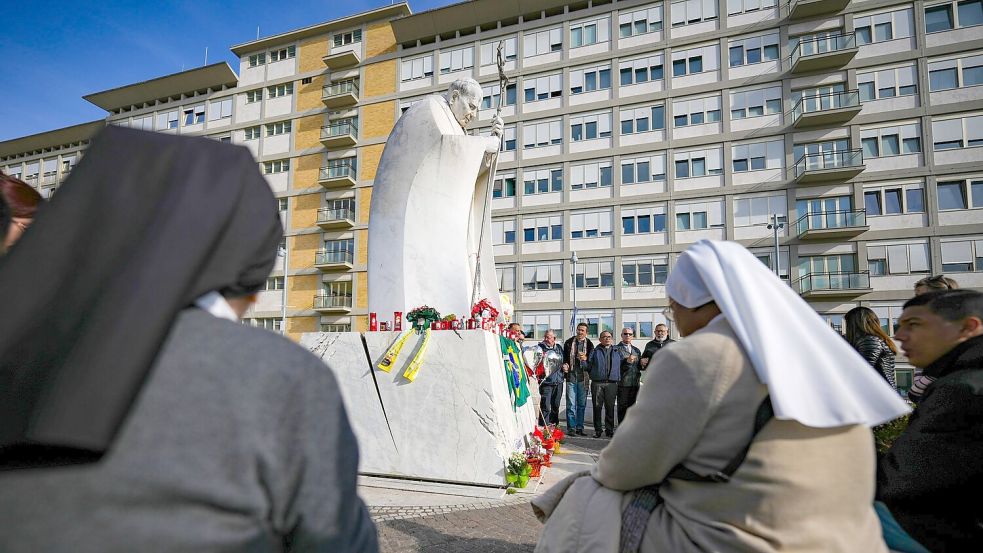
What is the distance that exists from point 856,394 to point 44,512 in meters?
1.80

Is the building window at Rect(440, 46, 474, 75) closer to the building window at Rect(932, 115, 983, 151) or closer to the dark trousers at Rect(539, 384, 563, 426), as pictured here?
the building window at Rect(932, 115, 983, 151)

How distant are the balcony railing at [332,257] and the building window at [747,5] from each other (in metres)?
25.8

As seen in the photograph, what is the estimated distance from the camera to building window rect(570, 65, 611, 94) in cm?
3058

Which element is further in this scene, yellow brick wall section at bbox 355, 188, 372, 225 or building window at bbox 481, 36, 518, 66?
yellow brick wall section at bbox 355, 188, 372, 225

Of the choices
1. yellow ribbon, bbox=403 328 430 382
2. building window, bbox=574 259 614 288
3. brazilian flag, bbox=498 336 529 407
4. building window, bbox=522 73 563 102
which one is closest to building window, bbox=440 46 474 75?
building window, bbox=522 73 563 102

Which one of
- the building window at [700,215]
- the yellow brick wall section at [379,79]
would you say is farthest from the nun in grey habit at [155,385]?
the yellow brick wall section at [379,79]

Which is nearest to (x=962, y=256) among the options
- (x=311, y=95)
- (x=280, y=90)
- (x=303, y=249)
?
(x=303, y=249)

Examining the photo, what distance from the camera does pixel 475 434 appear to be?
5.41 m

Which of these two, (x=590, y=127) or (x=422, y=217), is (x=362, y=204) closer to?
(x=590, y=127)

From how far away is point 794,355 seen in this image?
4.99 ft

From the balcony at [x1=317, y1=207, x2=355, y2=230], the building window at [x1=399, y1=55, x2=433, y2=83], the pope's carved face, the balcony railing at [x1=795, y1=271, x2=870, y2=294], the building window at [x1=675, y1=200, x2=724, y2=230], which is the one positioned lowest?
the balcony railing at [x1=795, y1=271, x2=870, y2=294]

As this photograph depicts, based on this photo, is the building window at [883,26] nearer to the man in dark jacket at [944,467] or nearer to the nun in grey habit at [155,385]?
the man in dark jacket at [944,467]

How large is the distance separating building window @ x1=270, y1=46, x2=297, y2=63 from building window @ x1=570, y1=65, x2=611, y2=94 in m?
20.3

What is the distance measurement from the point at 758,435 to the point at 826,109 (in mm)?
30274
